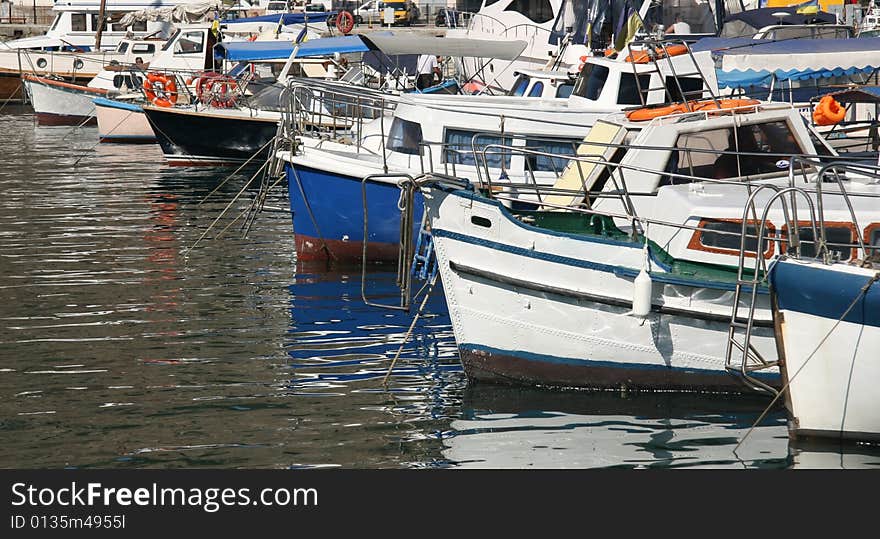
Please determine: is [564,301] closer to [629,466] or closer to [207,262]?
[629,466]

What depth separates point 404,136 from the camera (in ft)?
59.4

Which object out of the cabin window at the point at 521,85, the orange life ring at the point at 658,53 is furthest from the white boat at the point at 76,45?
the orange life ring at the point at 658,53

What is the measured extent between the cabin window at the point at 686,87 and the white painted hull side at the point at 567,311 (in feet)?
26.5

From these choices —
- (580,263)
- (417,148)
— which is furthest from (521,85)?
(580,263)

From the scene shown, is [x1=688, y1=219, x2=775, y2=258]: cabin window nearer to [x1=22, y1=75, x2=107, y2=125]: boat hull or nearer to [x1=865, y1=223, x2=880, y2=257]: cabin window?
[x1=865, y1=223, x2=880, y2=257]: cabin window

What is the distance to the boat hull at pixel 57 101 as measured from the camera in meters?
41.8

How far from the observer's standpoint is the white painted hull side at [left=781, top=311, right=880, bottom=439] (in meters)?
9.95

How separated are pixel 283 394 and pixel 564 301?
8.99ft

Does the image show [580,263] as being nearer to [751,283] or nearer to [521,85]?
[751,283]

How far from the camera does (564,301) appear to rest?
462 inches

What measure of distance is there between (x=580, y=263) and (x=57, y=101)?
112ft

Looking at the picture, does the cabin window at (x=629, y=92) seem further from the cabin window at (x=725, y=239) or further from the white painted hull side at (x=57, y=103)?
the white painted hull side at (x=57, y=103)

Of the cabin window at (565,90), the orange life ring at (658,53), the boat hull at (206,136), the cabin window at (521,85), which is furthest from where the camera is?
the boat hull at (206,136)

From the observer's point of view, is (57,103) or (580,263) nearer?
(580,263)
